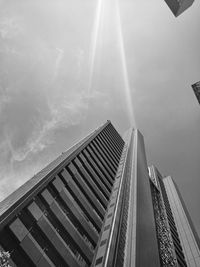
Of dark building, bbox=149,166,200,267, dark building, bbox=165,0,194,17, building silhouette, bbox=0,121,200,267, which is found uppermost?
dark building, bbox=165,0,194,17

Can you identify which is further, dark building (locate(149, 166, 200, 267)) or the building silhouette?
dark building (locate(149, 166, 200, 267))

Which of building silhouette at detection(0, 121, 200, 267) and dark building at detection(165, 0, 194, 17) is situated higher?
dark building at detection(165, 0, 194, 17)

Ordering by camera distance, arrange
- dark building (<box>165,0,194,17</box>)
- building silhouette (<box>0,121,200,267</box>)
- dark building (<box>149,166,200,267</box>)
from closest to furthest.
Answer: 1. building silhouette (<box>0,121,200,267</box>)
2. dark building (<box>149,166,200,267</box>)
3. dark building (<box>165,0,194,17</box>)

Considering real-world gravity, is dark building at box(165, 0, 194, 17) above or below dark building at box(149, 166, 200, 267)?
above

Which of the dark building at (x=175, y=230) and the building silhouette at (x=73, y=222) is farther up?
the building silhouette at (x=73, y=222)

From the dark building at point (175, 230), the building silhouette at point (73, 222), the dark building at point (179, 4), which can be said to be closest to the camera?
the building silhouette at point (73, 222)

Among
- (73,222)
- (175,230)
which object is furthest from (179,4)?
(175,230)

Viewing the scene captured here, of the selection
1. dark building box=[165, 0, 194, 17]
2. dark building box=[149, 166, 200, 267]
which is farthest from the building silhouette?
dark building box=[165, 0, 194, 17]

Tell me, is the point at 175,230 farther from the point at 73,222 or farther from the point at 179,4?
the point at 179,4

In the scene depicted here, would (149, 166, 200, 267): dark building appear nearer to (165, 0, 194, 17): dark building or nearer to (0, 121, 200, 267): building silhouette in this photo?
(0, 121, 200, 267): building silhouette

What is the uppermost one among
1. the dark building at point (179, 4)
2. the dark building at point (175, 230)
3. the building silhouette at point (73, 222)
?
the dark building at point (179, 4)

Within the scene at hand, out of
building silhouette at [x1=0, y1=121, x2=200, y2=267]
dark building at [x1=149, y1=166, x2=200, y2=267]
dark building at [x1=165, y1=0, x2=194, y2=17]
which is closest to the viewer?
building silhouette at [x1=0, y1=121, x2=200, y2=267]

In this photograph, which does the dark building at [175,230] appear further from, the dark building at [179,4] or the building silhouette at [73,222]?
the dark building at [179,4]

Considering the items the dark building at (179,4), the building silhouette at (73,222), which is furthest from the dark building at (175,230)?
the dark building at (179,4)
